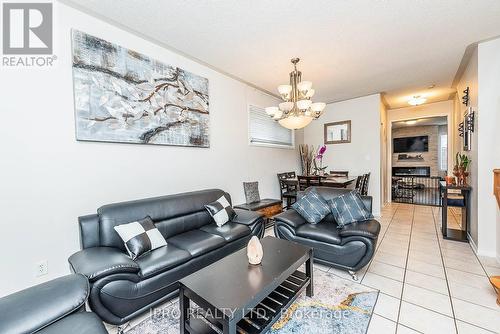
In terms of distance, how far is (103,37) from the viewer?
234 cm

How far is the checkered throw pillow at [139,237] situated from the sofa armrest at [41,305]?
69 cm

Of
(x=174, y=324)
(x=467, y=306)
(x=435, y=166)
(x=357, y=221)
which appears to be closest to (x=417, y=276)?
(x=467, y=306)

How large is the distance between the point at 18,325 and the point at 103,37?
103 inches

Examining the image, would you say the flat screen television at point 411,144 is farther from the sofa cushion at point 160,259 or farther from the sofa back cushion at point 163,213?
the sofa cushion at point 160,259

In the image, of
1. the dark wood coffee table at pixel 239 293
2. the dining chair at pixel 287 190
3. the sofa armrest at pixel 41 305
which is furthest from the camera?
the dining chair at pixel 287 190

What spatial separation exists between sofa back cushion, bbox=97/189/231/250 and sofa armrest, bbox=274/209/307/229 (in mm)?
976

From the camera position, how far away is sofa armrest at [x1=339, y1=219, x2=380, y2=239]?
2248 mm

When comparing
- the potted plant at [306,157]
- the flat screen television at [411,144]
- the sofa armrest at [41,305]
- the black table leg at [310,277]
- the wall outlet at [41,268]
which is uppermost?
the flat screen television at [411,144]

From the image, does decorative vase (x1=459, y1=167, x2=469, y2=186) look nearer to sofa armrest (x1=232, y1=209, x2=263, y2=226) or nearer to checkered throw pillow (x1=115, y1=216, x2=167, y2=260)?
sofa armrest (x1=232, y1=209, x2=263, y2=226)

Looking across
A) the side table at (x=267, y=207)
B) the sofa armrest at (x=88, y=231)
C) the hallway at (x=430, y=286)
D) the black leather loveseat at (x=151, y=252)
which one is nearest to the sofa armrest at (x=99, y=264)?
the black leather loveseat at (x=151, y=252)

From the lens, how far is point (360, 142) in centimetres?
523

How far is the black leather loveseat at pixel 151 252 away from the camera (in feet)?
5.15

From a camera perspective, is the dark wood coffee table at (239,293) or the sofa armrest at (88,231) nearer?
the dark wood coffee table at (239,293)

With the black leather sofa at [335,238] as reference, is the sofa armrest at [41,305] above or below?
above
